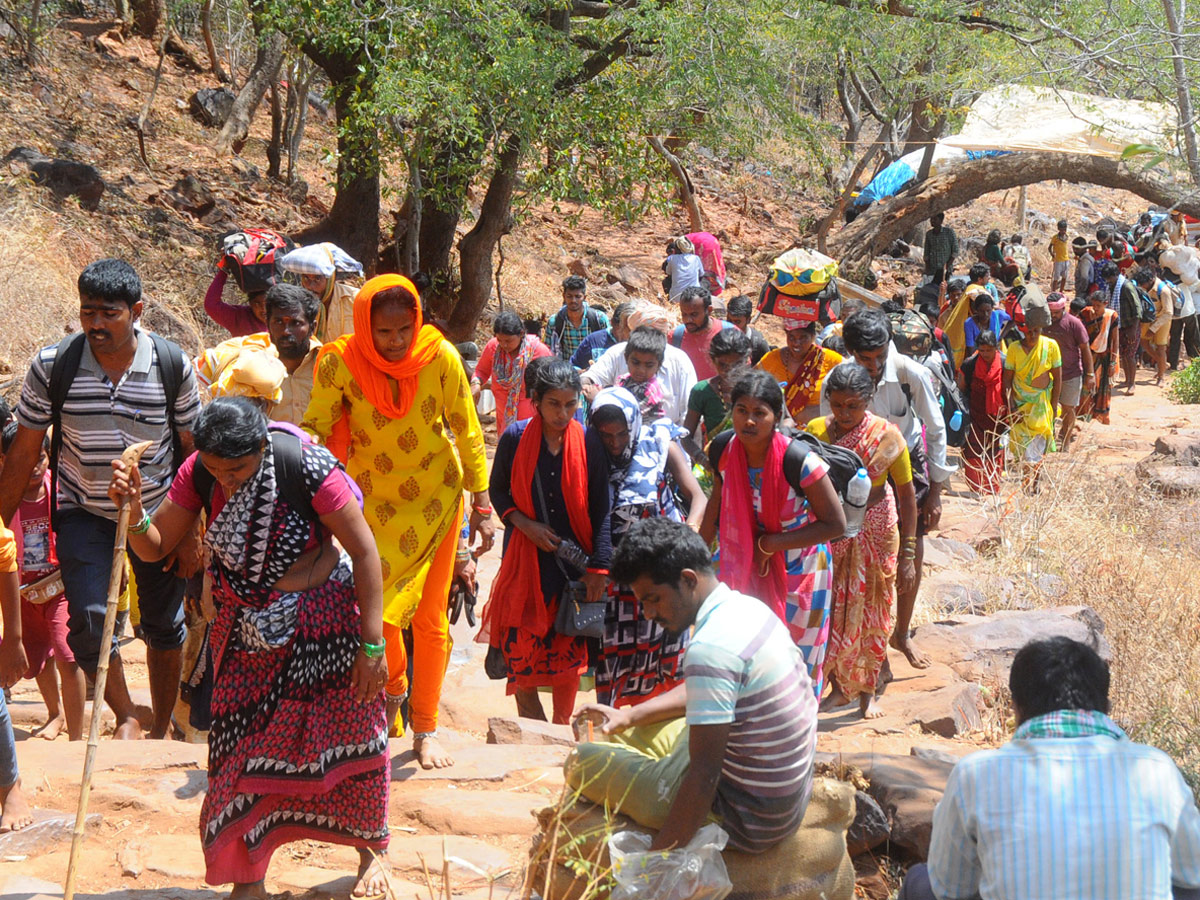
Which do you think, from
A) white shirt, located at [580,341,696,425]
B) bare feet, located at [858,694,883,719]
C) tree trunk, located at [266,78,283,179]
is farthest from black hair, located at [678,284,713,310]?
tree trunk, located at [266,78,283,179]

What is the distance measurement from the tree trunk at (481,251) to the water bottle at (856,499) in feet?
28.1

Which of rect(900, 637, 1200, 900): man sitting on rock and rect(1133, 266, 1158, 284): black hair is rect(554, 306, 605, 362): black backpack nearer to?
rect(900, 637, 1200, 900): man sitting on rock

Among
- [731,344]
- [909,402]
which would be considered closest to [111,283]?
[731,344]

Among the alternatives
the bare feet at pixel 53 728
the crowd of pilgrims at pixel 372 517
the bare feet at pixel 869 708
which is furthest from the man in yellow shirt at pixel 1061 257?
the bare feet at pixel 53 728

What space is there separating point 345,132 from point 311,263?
5561mm

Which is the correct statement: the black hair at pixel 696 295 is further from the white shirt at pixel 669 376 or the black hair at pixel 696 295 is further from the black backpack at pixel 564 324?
the black backpack at pixel 564 324

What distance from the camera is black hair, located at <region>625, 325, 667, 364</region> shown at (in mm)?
6113

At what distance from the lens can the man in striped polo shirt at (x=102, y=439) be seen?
4.34m

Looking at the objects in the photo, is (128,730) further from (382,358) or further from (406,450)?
(382,358)

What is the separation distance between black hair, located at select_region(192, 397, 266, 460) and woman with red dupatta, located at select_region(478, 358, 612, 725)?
175cm

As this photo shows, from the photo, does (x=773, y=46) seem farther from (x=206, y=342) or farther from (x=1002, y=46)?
(x=206, y=342)

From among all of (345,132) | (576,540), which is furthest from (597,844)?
(345,132)

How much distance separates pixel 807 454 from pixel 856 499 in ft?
1.31

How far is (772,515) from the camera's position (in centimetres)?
468
